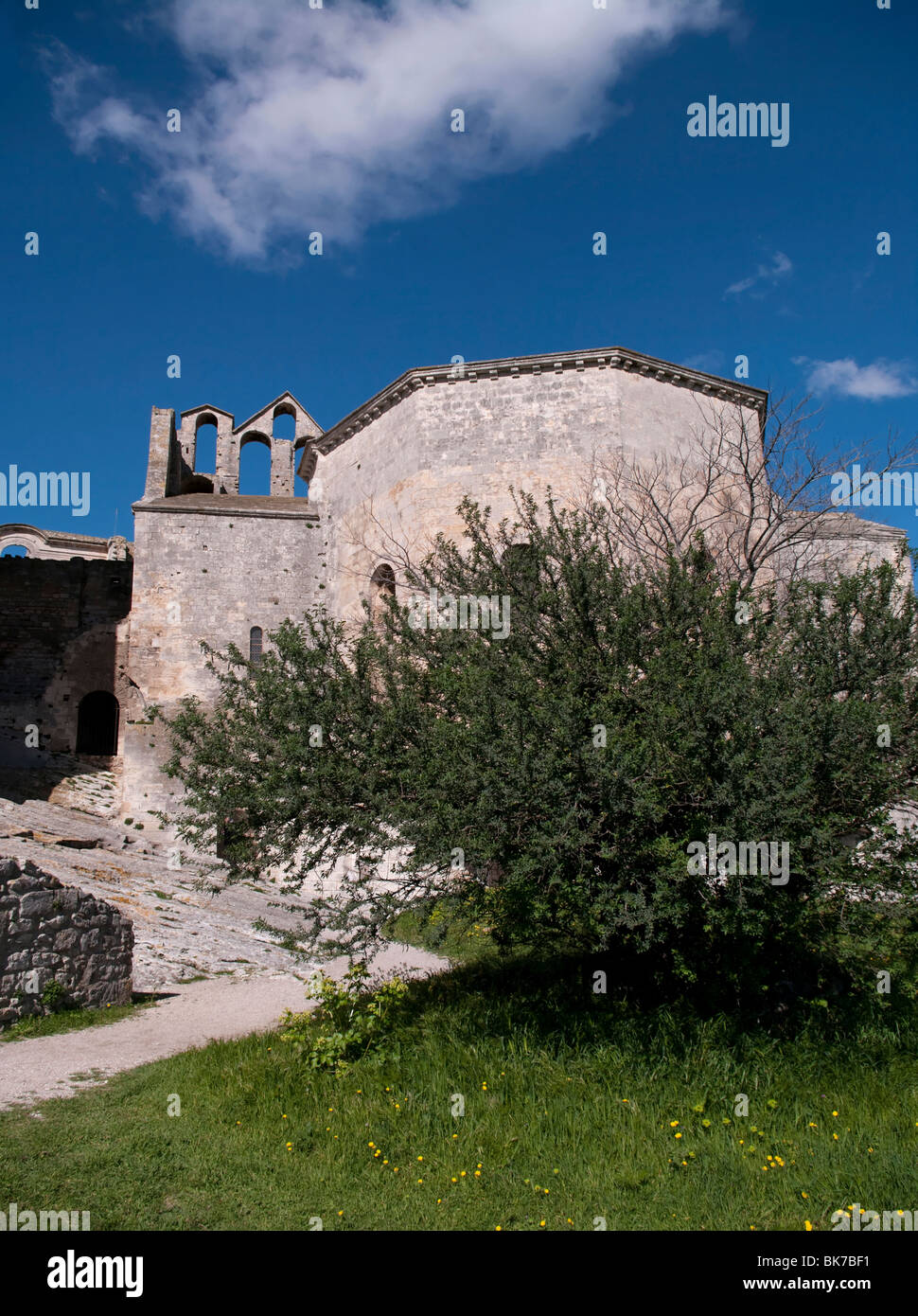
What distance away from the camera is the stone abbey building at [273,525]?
15062mm

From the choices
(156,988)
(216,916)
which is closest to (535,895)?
(156,988)

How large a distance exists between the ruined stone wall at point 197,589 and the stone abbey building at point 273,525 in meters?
0.03

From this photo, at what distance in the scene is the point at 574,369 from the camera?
1511 cm

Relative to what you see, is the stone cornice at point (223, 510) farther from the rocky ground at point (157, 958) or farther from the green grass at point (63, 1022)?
the green grass at point (63, 1022)

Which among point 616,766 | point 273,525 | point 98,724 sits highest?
point 273,525

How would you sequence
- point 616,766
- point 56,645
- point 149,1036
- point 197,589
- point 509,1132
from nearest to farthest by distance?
point 509,1132 < point 616,766 < point 149,1036 < point 197,589 < point 56,645

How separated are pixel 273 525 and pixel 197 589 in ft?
7.27

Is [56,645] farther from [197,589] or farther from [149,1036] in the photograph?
[149,1036]

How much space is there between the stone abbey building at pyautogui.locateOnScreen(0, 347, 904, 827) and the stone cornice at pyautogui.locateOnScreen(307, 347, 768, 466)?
27mm

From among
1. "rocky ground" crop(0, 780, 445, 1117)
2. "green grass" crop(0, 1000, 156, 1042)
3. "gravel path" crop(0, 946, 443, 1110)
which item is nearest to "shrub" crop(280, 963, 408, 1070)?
"rocky ground" crop(0, 780, 445, 1117)

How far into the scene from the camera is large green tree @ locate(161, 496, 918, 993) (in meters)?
5.33

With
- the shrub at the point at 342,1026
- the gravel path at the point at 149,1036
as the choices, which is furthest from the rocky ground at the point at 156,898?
the shrub at the point at 342,1026

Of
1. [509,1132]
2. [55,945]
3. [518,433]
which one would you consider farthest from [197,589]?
[509,1132]

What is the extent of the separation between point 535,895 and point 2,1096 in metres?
3.74
